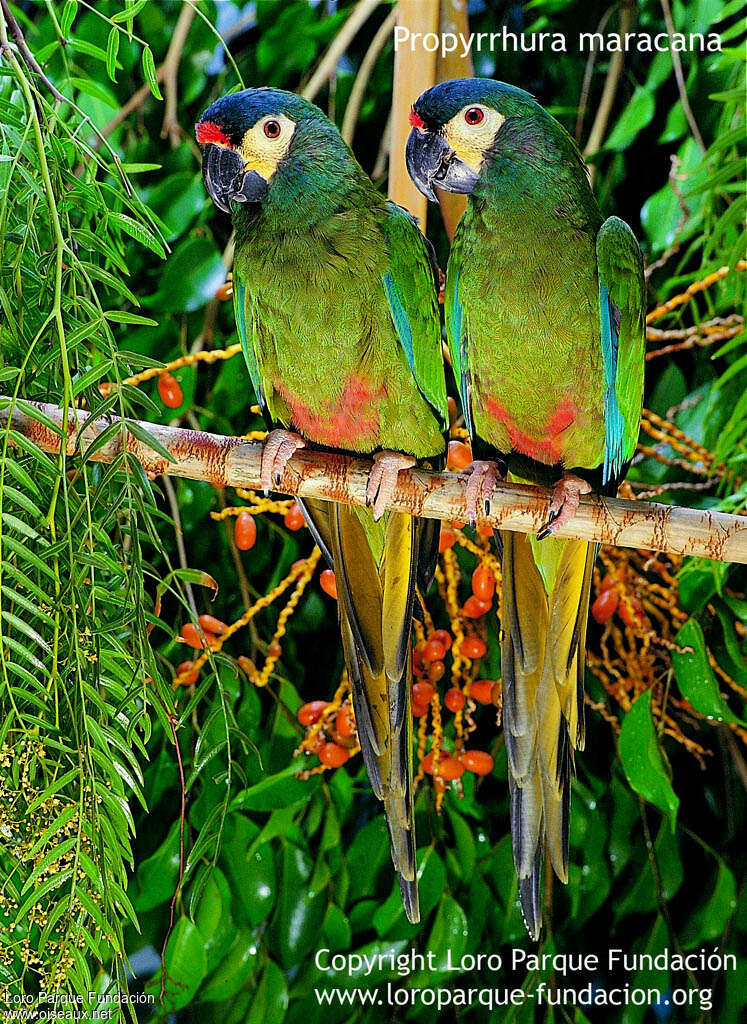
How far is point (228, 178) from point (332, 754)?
2.01 feet

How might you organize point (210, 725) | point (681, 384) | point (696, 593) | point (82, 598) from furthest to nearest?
point (681, 384) < point (696, 593) < point (210, 725) < point (82, 598)

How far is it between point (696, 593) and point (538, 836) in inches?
14.1

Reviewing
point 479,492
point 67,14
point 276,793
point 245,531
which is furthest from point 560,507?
point 67,14

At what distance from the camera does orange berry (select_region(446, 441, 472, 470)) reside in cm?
98

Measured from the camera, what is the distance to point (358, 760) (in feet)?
3.73

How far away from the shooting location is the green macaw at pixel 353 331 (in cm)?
81

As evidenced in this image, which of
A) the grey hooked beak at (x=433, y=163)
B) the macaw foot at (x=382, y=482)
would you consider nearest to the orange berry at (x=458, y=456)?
the macaw foot at (x=382, y=482)

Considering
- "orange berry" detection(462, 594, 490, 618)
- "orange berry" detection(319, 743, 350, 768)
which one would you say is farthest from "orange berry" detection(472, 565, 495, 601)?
"orange berry" detection(319, 743, 350, 768)

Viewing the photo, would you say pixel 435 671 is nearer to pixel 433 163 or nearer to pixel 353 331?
pixel 353 331

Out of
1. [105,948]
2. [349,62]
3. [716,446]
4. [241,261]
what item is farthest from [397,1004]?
[349,62]

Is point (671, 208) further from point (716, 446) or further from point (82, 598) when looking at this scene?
point (82, 598)

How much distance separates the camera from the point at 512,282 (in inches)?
31.9

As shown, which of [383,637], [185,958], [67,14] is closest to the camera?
[67,14]

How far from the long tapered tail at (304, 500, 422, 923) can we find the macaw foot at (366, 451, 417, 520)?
7 cm
